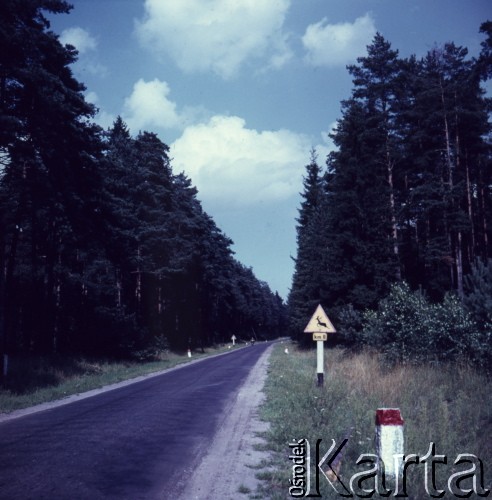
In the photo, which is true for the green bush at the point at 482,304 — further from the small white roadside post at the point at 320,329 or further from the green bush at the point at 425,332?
the small white roadside post at the point at 320,329

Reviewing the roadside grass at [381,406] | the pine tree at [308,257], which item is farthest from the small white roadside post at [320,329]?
the pine tree at [308,257]

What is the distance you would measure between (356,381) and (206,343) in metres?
48.5

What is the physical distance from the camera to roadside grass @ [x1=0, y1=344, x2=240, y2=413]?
1317 centimetres

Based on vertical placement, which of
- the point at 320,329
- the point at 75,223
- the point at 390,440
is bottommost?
the point at 390,440

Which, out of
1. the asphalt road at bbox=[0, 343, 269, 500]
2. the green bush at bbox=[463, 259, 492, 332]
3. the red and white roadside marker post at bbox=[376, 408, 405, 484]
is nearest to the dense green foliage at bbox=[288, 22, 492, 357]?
the green bush at bbox=[463, 259, 492, 332]

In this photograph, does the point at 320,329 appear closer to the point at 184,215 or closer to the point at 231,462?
the point at 231,462

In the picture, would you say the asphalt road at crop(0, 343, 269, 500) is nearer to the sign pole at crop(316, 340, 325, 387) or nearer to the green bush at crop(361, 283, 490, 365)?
the sign pole at crop(316, 340, 325, 387)

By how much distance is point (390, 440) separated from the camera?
468cm

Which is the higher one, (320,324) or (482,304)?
(482,304)

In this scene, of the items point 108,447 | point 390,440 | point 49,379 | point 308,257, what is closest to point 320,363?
point 108,447

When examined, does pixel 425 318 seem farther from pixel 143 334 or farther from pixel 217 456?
pixel 143 334

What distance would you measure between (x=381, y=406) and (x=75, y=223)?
55.9 ft

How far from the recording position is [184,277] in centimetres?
4516

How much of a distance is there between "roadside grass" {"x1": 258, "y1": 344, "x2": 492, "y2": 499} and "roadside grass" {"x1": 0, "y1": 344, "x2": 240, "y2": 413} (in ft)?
21.9
